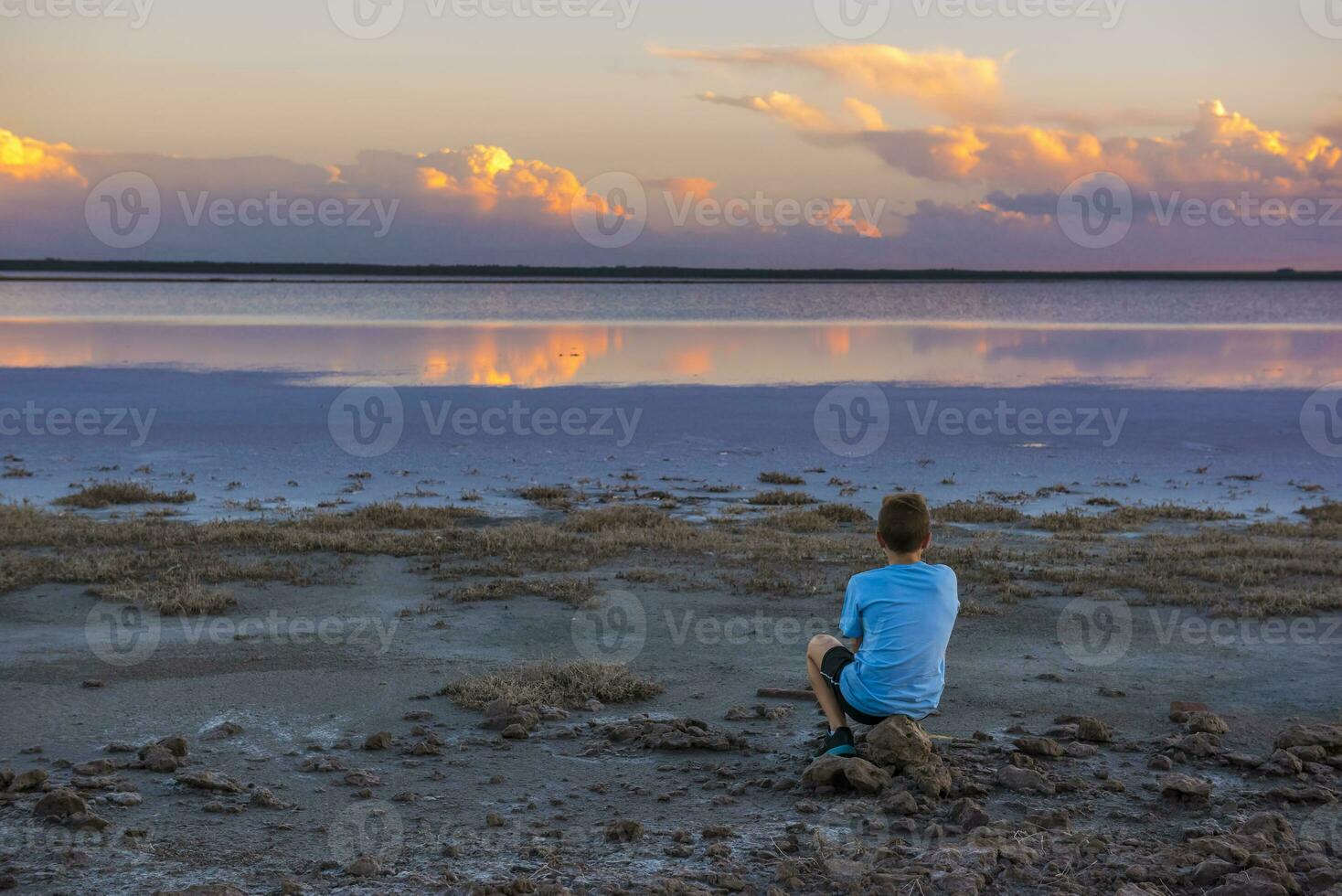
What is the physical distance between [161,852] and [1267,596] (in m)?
7.55

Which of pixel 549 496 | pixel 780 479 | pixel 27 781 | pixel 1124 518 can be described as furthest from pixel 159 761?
pixel 780 479

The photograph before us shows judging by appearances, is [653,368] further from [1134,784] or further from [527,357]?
[1134,784]

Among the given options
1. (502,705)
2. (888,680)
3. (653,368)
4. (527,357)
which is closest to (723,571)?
(502,705)

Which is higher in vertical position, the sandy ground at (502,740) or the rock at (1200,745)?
the rock at (1200,745)

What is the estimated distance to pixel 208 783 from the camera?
5469mm

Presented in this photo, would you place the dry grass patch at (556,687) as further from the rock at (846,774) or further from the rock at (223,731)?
the rock at (846,774)

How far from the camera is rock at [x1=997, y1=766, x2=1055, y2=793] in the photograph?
550 centimetres

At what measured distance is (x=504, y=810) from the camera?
533 cm

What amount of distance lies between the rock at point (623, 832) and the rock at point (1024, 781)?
5.37 ft

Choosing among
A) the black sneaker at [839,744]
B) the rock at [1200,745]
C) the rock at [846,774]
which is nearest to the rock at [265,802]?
the rock at [846,774]

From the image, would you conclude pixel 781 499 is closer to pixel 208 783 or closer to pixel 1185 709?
pixel 1185 709

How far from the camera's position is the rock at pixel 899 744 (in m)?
5.52

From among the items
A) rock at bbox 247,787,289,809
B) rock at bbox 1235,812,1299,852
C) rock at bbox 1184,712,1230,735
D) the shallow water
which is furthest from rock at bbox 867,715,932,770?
the shallow water

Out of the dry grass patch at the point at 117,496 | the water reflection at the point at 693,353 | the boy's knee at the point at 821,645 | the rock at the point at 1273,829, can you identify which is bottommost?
the rock at the point at 1273,829
